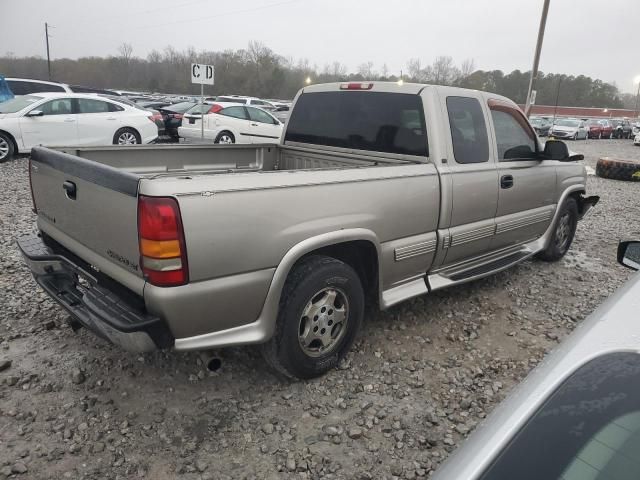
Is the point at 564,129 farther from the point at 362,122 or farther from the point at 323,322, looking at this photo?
the point at 323,322

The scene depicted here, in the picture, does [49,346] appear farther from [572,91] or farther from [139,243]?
[572,91]

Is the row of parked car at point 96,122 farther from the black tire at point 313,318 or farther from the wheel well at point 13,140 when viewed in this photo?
the black tire at point 313,318

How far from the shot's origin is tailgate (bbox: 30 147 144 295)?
236 centimetres

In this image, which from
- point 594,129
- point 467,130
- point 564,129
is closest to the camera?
point 467,130

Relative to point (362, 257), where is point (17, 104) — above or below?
above

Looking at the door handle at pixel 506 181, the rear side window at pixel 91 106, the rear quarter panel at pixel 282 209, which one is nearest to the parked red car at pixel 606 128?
the rear side window at pixel 91 106

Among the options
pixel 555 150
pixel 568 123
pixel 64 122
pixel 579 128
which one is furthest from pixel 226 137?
pixel 579 128

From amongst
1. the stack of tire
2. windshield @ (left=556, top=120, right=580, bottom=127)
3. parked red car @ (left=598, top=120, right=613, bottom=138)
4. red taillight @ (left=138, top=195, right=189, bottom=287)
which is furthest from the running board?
parked red car @ (left=598, top=120, right=613, bottom=138)

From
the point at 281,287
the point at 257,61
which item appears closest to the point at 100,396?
the point at 281,287

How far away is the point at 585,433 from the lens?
3.56ft

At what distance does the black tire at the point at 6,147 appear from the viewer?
10.1 metres

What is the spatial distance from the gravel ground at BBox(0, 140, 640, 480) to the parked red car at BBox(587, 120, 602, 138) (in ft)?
120

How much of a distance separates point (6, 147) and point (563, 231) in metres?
10.8

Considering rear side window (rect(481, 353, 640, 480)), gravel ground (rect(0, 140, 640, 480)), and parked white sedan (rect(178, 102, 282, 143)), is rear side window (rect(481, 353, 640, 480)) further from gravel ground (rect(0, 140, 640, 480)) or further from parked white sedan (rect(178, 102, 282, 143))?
parked white sedan (rect(178, 102, 282, 143))
